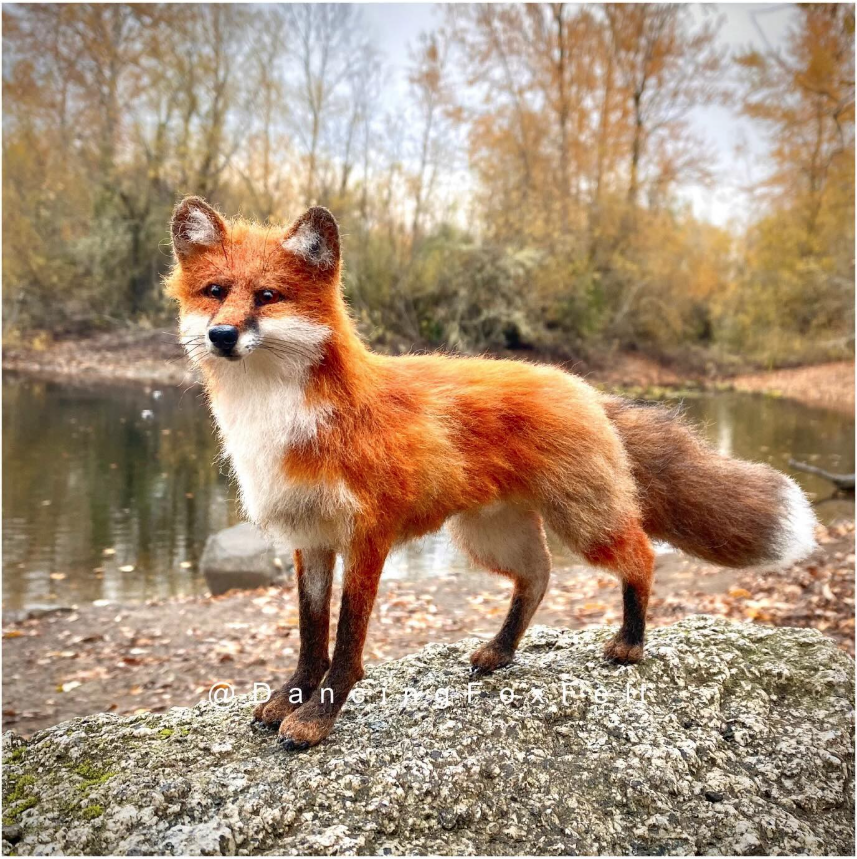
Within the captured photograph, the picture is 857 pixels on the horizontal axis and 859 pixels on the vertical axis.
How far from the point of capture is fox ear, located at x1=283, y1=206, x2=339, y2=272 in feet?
4.96

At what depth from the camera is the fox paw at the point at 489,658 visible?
A: 7.20ft

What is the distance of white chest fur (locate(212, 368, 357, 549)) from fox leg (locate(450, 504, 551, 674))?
1.60 ft

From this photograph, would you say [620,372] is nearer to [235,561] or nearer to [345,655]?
[235,561]

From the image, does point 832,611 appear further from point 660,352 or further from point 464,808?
point 464,808

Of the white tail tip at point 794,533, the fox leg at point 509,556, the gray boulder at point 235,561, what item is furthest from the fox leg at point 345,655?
the gray boulder at point 235,561

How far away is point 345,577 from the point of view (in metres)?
1.72

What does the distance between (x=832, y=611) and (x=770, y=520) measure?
181 cm

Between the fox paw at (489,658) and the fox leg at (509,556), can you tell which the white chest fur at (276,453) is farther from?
the fox paw at (489,658)

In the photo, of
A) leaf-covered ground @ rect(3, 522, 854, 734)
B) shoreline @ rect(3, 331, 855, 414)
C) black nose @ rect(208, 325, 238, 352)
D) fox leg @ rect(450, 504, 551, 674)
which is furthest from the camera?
shoreline @ rect(3, 331, 855, 414)

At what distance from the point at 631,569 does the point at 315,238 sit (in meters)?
1.23

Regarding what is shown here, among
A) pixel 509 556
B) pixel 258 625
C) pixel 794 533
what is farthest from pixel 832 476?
pixel 258 625

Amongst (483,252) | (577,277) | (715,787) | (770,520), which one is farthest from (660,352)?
(715,787)

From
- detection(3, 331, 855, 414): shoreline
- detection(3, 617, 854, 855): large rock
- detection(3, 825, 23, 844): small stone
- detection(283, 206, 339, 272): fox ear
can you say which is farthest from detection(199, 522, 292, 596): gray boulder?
detection(283, 206, 339, 272): fox ear

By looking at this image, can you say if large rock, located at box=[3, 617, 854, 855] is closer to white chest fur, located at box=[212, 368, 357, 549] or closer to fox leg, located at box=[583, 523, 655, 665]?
fox leg, located at box=[583, 523, 655, 665]
